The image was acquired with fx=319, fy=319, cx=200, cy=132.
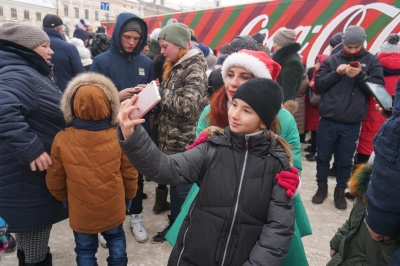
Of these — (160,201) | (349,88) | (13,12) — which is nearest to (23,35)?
(160,201)

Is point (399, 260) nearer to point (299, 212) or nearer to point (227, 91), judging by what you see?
point (299, 212)

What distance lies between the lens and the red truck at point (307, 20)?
6.63 meters

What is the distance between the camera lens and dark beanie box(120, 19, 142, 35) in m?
3.06

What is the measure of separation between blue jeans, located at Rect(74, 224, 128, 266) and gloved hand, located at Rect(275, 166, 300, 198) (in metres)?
1.47

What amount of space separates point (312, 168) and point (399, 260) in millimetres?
4141

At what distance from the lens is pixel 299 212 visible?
192 cm

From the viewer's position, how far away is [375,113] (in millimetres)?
4000

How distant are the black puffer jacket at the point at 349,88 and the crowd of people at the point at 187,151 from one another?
12 mm

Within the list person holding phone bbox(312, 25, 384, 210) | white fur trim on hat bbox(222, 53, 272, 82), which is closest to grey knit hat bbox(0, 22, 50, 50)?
white fur trim on hat bbox(222, 53, 272, 82)

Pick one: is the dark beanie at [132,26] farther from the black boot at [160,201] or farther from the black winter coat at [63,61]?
the black boot at [160,201]

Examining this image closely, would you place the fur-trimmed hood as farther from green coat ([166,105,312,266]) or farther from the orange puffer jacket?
green coat ([166,105,312,266])

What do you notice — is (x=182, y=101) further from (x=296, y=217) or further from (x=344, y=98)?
(x=344, y=98)

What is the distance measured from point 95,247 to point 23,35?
1661 mm

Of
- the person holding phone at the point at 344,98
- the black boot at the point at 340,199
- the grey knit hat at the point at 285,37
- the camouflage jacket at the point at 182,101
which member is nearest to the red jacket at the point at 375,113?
the person holding phone at the point at 344,98
